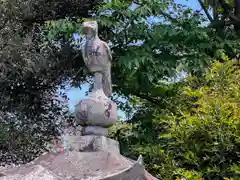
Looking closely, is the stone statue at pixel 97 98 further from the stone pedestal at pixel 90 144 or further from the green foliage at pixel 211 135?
the green foliage at pixel 211 135

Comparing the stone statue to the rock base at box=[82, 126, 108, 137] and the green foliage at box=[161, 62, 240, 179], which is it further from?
the green foliage at box=[161, 62, 240, 179]

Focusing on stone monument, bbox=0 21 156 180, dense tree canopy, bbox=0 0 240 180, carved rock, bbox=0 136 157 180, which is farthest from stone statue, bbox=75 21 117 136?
dense tree canopy, bbox=0 0 240 180

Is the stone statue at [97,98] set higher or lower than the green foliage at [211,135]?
higher

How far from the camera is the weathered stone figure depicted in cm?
369

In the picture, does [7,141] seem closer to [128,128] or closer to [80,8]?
[128,128]

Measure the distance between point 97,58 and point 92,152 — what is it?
0.81 m

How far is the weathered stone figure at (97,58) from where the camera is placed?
12.1ft

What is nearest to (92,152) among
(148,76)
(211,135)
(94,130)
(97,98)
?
(94,130)

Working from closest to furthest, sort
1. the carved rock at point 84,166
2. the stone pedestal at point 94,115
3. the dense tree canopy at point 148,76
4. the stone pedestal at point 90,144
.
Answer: the carved rock at point 84,166, the stone pedestal at point 90,144, the stone pedestal at point 94,115, the dense tree canopy at point 148,76

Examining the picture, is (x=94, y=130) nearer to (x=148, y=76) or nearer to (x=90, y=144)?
(x=90, y=144)

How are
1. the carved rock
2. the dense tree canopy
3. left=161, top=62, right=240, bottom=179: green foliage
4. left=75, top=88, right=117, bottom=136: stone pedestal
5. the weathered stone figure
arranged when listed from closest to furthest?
the carved rock
left=75, top=88, right=117, bottom=136: stone pedestal
the weathered stone figure
left=161, top=62, right=240, bottom=179: green foliage
the dense tree canopy

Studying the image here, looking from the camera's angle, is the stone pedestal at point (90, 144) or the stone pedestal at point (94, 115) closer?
the stone pedestal at point (90, 144)

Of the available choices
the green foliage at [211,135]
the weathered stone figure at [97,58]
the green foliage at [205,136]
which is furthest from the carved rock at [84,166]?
the green foliage at [211,135]

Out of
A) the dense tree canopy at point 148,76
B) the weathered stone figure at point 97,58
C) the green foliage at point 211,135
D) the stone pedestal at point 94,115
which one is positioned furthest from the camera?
the dense tree canopy at point 148,76
